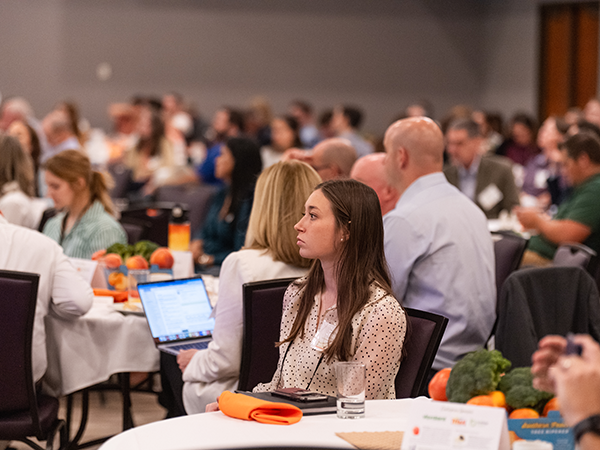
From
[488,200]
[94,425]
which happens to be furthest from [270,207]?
[488,200]

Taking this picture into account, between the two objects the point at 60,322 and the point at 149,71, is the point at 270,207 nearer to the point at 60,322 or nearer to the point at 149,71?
the point at 60,322

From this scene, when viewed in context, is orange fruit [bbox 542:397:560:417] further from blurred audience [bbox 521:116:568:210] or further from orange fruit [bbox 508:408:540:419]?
blurred audience [bbox 521:116:568:210]

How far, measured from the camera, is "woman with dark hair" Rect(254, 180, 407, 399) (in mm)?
2199

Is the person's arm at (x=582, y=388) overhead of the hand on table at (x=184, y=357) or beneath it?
overhead

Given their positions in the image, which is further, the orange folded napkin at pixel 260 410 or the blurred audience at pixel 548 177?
the blurred audience at pixel 548 177

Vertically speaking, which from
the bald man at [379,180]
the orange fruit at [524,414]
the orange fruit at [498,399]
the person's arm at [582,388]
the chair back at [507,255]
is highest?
the bald man at [379,180]

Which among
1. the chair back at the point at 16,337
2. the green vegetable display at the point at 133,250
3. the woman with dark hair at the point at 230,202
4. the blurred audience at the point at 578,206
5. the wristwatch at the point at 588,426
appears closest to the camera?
the wristwatch at the point at 588,426

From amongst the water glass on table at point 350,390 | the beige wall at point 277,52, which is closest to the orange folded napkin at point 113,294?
the water glass on table at point 350,390

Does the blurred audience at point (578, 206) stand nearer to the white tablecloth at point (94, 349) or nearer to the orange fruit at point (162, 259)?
the orange fruit at point (162, 259)

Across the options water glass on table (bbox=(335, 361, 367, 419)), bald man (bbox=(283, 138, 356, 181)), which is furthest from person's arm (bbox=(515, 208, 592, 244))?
water glass on table (bbox=(335, 361, 367, 419))

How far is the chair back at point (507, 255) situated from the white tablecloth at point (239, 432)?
2.15m

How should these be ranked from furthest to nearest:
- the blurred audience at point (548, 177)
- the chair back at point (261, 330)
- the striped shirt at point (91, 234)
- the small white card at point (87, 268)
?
the blurred audience at point (548, 177) < the striped shirt at point (91, 234) < the small white card at point (87, 268) < the chair back at point (261, 330)

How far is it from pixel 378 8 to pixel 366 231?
13475 mm

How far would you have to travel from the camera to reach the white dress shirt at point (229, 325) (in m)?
2.76
